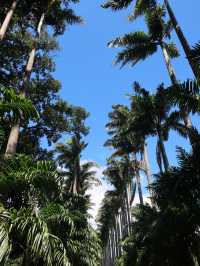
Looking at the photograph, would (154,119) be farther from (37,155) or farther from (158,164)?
(37,155)

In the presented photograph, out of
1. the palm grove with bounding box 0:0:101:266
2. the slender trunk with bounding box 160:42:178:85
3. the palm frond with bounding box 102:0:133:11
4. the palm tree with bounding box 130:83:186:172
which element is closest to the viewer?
the palm grove with bounding box 0:0:101:266

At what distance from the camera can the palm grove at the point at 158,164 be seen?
27.3ft

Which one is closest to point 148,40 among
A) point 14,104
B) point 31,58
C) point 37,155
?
point 31,58

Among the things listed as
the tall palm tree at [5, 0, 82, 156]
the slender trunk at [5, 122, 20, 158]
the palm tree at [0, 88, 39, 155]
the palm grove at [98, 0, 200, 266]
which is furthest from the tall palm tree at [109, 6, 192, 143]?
the palm tree at [0, 88, 39, 155]

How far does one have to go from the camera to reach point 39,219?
569 cm

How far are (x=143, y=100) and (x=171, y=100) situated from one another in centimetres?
1255

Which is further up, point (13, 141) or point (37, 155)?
point (37, 155)

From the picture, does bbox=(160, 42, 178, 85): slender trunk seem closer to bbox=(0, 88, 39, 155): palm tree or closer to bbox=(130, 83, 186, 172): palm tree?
bbox=(130, 83, 186, 172): palm tree

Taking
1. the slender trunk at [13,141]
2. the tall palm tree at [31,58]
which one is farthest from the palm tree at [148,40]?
the slender trunk at [13,141]

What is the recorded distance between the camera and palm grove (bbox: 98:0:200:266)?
27.3 ft

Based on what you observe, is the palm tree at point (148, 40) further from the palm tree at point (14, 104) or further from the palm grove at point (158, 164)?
the palm tree at point (14, 104)

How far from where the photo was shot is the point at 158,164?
19.5 metres

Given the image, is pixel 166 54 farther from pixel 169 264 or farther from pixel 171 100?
pixel 169 264

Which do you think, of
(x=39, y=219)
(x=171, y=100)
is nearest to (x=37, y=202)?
(x=39, y=219)
